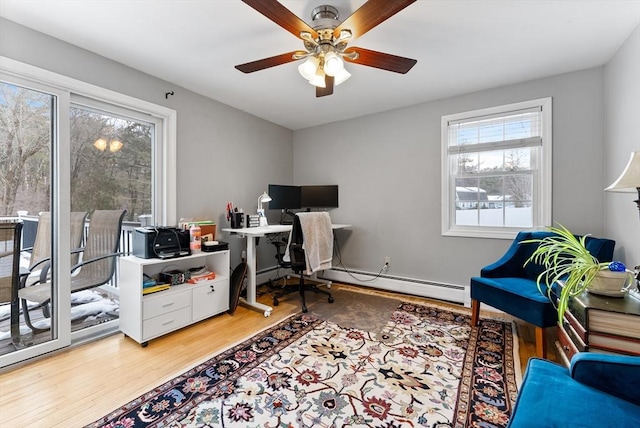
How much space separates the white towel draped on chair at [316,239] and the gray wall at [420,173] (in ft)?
2.85

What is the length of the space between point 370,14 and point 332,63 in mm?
362

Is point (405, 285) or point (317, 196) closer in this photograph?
point (405, 285)

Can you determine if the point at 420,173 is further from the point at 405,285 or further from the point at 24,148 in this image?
the point at 24,148

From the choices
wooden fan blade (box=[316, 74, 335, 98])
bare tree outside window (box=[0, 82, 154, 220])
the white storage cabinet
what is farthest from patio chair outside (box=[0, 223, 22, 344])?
wooden fan blade (box=[316, 74, 335, 98])

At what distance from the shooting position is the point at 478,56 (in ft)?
7.39

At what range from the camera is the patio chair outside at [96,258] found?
2.08 metres

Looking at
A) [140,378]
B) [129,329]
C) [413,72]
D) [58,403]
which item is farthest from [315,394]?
[413,72]

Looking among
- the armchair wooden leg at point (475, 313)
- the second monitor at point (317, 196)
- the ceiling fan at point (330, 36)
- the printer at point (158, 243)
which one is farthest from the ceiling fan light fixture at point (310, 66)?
the armchair wooden leg at point (475, 313)

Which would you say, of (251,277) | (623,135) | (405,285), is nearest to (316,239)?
(251,277)

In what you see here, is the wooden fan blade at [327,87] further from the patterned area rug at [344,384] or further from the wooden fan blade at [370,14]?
the patterned area rug at [344,384]

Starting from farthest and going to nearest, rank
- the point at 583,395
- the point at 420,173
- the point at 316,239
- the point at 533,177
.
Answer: the point at 420,173, the point at 316,239, the point at 533,177, the point at 583,395

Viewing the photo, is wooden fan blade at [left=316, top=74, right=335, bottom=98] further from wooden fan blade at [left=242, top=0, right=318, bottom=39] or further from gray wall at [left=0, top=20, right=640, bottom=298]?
gray wall at [left=0, top=20, right=640, bottom=298]

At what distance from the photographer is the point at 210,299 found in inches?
104

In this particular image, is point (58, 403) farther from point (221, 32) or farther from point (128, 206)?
point (221, 32)
